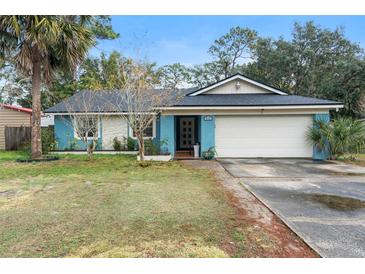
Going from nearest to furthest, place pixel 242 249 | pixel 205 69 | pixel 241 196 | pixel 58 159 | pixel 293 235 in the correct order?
pixel 242 249
pixel 293 235
pixel 241 196
pixel 58 159
pixel 205 69

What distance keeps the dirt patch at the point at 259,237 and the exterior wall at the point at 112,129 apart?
986 cm

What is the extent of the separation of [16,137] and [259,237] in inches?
666

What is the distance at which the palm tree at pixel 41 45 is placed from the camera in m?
10.1

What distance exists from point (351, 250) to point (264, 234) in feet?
3.67

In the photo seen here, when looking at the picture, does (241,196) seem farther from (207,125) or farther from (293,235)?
(207,125)

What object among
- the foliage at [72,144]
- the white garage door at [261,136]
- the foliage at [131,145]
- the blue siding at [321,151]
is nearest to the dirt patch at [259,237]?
the white garage door at [261,136]

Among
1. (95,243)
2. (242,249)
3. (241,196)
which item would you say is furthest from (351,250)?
(95,243)

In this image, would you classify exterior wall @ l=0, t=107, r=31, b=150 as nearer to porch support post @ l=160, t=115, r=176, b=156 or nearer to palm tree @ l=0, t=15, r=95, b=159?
palm tree @ l=0, t=15, r=95, b=159

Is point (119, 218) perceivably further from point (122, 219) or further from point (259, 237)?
point (259, 237)

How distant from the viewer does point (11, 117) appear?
17000 millimetres

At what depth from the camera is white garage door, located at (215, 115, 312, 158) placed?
43.1ft

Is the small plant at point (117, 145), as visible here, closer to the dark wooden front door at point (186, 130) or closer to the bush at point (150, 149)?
the bush at point (150, 149)

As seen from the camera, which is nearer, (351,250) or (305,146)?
(351,250)

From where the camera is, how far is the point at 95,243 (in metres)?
3.56
